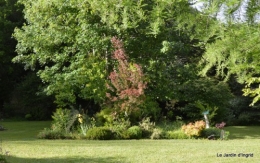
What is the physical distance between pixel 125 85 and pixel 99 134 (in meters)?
2.44

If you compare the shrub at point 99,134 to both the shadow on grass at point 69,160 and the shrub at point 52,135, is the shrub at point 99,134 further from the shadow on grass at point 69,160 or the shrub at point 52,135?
the shadow on grass at point 69,160

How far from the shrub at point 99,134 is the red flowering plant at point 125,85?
1415 millimetres

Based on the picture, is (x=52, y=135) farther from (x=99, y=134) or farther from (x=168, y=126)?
(x=168, y=126)

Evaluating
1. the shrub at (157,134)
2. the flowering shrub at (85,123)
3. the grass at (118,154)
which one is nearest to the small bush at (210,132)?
the shrub at (157,134)

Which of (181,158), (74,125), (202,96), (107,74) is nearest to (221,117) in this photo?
(202,96)

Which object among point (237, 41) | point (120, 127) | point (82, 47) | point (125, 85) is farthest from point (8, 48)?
point (237, 41)

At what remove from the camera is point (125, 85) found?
12812 millimetres

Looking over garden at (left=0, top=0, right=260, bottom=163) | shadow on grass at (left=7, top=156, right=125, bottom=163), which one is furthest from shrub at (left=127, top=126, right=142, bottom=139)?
shadow on grass at (left=7, top=156, right=125, bottom=163)

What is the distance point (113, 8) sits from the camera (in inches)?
116

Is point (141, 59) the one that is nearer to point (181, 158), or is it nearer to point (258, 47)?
point (181, 158)

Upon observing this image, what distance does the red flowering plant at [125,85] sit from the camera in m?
12.5

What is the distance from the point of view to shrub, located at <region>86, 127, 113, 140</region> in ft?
36.8

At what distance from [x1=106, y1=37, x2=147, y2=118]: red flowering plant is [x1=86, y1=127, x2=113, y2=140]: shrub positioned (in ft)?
4.64

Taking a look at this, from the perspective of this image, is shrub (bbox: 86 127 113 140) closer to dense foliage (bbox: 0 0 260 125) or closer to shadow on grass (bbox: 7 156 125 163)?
dense foliage (bbox: 0 0 260 125)
